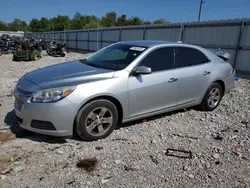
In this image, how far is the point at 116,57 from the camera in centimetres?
433

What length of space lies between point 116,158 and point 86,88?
1.10 meters

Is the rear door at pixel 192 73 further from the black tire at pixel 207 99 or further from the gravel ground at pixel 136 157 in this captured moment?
the gravel ground at pixel 136 157

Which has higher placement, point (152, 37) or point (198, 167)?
point (152, 37)

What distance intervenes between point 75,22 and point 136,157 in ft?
238

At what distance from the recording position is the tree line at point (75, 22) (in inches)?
2131

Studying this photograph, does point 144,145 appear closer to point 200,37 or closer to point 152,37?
point 200,37

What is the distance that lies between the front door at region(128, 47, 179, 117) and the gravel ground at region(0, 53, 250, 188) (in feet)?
1.53

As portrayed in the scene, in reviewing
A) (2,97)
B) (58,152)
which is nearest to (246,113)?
(58,152)

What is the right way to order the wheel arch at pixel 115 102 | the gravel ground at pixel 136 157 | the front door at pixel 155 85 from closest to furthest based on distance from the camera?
1. the gravel ground at pixel 136 157
2. the wheel arch at pixel 115 102
3. the front door at pixel 155 85

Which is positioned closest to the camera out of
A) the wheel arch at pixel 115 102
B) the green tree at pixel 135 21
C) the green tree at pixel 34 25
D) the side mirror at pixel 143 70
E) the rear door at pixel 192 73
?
the wheel arch at pixel 115 102

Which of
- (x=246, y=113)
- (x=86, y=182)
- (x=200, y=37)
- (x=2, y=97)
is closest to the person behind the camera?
(x=86, y=182)

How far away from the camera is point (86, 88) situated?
10.7ft

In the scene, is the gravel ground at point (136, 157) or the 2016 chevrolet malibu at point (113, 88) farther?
the 2016 chevrolet malibu at point (113, 88)

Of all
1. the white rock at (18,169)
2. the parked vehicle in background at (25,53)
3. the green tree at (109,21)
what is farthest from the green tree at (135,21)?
the white rock at (18,169)
